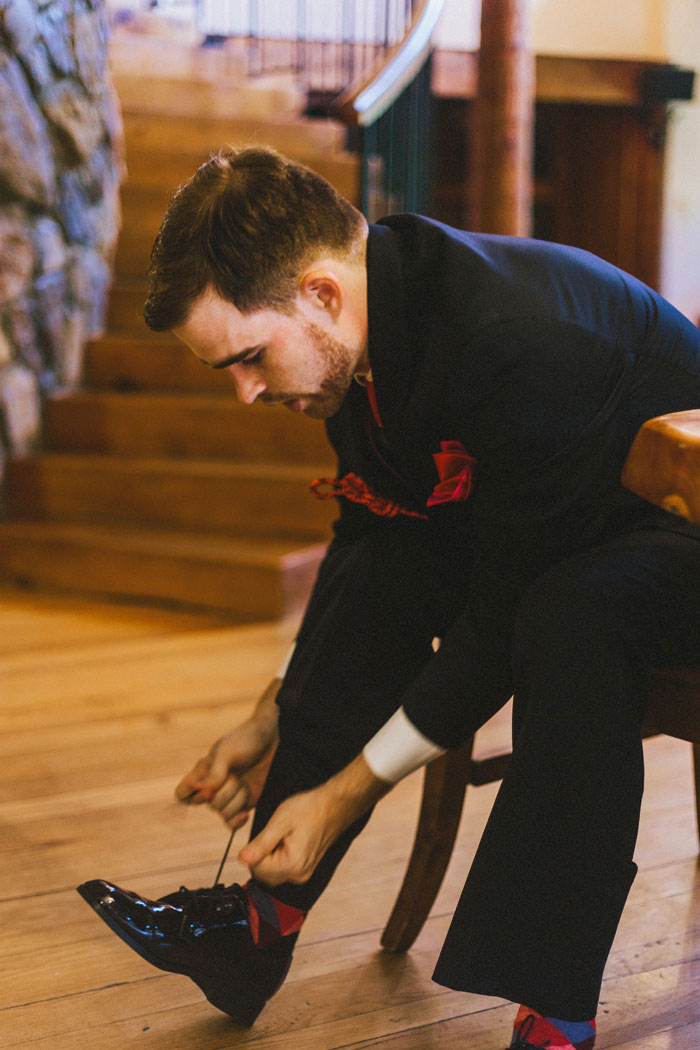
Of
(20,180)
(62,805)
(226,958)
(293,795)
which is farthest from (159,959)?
(20,180)

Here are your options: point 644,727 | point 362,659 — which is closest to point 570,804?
point 644,727

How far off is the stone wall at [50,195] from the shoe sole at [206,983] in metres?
2.41

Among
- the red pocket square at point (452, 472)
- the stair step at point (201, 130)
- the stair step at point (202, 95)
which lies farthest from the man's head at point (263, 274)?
the stair step at point (202, 95)

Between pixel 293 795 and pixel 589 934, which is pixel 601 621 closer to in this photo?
pixel 589 934

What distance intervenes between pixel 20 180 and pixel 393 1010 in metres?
2.63

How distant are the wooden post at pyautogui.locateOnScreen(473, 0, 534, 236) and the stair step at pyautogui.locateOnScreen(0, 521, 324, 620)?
1156 mm

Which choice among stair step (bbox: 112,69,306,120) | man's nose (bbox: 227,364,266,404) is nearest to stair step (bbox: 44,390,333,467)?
stair step (bbox: 112,69,306,120)

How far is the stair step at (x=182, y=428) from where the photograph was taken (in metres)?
3.23

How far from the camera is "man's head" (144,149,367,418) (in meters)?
0.94

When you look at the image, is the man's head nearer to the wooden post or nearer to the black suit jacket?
the black suit jacket

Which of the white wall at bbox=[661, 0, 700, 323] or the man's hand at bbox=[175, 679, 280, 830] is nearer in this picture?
the man's hand at bbox=[175, 679, 280, 830]

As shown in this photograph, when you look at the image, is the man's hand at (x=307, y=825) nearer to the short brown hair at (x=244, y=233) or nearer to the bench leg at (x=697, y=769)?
the short brown hair at (x=244, y=233)

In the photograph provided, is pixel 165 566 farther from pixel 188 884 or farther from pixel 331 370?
pixel 331 370

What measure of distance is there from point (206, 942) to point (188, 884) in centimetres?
35
